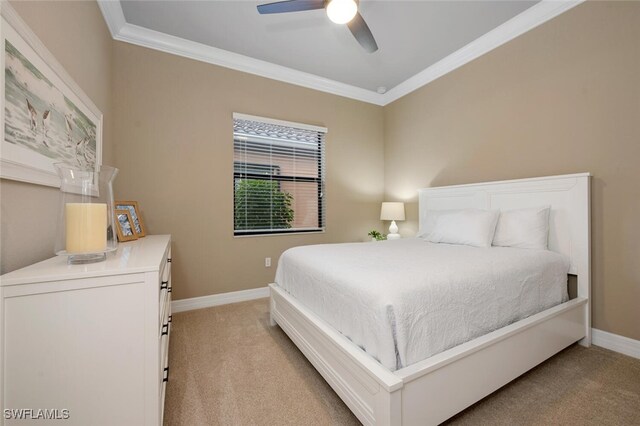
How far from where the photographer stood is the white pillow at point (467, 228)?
89.8 inches

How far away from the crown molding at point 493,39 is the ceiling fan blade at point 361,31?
4.59ft

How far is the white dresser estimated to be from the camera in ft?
2.73

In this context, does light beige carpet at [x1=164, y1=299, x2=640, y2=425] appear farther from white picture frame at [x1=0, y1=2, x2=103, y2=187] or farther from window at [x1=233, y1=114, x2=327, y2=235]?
window at [x1=233, y1=114, x2=327, y2=235]

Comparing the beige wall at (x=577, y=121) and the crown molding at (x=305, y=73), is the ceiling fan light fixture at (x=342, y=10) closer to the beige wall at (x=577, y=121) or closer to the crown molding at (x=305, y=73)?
the crown molding at (x=305, y=73)

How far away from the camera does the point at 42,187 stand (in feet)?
4.00

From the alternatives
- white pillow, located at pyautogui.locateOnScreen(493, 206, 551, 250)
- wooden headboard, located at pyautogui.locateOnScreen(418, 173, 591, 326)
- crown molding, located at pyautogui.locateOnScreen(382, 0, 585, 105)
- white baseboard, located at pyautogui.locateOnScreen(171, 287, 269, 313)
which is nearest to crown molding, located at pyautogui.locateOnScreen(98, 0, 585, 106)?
crown molding, located at pyautogui.locateOnScreen(382, 0, 585, 105)

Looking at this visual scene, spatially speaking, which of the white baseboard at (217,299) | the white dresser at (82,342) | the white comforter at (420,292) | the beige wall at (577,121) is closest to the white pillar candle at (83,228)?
the white dresser at (82,342)

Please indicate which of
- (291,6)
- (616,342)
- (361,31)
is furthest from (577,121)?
(291,6)

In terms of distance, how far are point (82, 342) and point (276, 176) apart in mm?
2615

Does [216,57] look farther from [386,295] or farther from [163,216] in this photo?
[386,295]

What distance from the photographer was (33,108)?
1.15 meters

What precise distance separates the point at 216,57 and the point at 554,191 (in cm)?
355

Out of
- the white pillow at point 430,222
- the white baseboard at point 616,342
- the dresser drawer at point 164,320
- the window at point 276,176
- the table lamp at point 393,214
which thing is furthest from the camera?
the table lamp at point 393,214

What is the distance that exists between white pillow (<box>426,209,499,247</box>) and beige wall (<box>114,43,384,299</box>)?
1.57 metres
